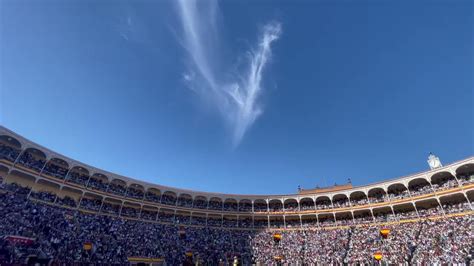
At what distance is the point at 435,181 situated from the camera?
38.2 meters

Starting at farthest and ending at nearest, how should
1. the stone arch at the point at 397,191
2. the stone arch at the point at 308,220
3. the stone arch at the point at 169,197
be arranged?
1. the stone arch at the point at 308,220
2. the stone arch at the point at 169,197
3. the stone arch at the point at 397,191

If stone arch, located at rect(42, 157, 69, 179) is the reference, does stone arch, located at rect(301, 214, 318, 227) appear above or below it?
below

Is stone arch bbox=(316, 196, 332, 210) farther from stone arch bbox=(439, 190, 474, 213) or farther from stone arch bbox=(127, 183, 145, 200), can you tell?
stone arch bbox=(127, 183, 145, 200)

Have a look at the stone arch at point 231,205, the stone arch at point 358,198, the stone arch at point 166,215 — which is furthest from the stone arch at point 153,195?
the stone arch at point 358,198

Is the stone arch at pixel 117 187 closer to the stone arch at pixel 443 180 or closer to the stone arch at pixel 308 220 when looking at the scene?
the stone arch at pixel 308 220

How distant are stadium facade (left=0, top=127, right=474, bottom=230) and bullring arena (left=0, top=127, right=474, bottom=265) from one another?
0.18 metres

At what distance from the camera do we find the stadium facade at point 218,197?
32562 millimetres

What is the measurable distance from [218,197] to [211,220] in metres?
5.00

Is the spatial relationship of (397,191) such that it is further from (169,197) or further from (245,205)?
(169,197)

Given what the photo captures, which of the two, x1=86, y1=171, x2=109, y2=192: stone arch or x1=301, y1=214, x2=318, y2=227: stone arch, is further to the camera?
x1=301, y1=214, x2=318, y2=227: stone arch

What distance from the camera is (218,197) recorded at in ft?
164

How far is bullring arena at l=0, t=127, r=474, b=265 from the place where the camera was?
2658 centimetres

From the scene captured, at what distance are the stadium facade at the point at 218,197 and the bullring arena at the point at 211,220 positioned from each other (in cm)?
18

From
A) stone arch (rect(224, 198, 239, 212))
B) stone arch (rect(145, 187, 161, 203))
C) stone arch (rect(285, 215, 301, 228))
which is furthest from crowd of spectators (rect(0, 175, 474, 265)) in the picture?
stone arch (rect(224, 198, 239, 212))
